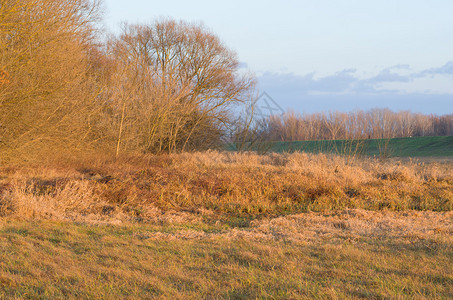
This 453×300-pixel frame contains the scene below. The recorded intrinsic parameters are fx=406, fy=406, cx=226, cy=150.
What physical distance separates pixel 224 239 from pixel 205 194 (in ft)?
16.0

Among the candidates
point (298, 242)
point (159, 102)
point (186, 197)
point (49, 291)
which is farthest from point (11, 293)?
point (159, 102)

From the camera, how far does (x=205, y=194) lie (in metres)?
11.0

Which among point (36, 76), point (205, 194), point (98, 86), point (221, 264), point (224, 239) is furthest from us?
point (98, 86)

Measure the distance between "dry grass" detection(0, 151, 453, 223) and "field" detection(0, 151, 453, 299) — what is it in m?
0.04

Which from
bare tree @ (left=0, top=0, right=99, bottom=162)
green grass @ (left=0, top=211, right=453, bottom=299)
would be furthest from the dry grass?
green grass @ (left=0, top=211, right=453, bottom=299)

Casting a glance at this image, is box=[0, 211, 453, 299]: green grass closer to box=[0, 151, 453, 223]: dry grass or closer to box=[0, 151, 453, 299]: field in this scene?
box=[0, 151, 453, 299]: field

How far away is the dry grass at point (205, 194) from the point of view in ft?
28.2

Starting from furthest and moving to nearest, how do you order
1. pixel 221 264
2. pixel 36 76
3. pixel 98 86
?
pixel 98 86 → pixel 36 76 → pixel 221 264

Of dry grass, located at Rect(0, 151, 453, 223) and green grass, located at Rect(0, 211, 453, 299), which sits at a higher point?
dry grass, located at Rect(0, 151, 453, 223)

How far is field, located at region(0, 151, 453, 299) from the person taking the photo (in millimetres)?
4020

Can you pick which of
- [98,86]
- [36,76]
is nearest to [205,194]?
[36,76]

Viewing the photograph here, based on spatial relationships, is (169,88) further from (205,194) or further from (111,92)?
(205,194)

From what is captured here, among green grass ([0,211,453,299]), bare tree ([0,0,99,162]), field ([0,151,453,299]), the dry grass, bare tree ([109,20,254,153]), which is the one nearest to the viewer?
green grass ([0,211,453,299])

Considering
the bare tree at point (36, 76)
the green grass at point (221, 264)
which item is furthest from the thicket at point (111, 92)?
the green grass at point (221, 264)
